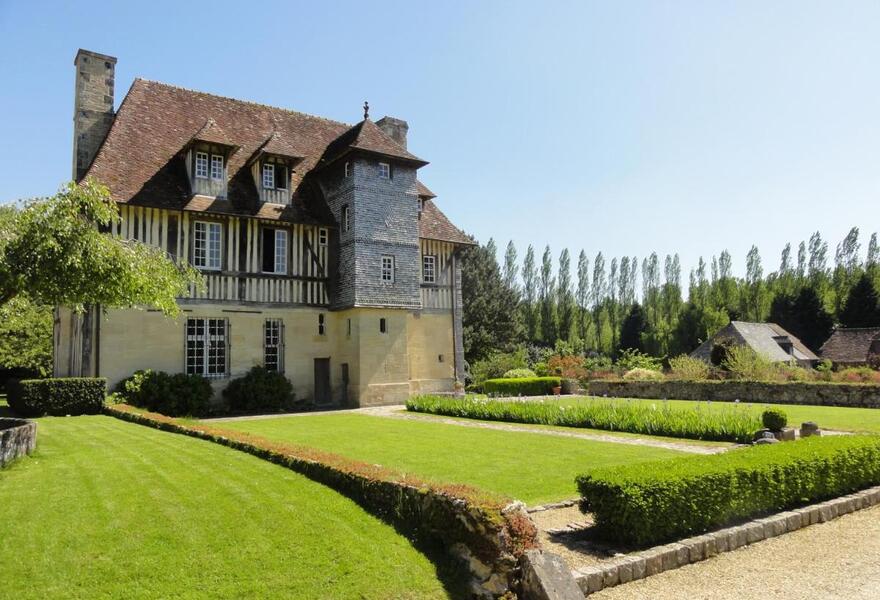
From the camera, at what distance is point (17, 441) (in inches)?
337

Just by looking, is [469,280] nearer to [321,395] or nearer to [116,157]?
[321,395]

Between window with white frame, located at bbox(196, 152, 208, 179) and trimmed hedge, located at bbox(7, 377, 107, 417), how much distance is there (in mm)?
7027

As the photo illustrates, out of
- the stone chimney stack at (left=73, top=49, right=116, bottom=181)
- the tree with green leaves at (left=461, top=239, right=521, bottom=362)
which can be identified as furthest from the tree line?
the stone chimney stack at (left=73, top=49, right=116, bottom=181)

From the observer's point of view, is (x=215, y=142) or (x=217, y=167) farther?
(x=217, y=167)

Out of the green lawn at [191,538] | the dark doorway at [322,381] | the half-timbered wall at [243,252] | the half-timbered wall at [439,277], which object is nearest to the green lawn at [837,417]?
the green lawn at [191,538]

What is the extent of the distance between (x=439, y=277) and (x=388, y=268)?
149 inches

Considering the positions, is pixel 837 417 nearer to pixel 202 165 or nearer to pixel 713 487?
pixel 713 487

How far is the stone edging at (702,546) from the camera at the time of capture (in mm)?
5457

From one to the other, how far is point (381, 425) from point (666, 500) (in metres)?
9.94

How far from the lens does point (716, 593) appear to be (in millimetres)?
5328

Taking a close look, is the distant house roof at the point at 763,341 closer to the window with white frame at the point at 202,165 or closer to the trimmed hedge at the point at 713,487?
the trimmed hedge at the point at 713,487

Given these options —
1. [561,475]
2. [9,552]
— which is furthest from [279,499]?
[561,475]

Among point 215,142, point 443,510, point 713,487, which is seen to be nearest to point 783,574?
point 713,487

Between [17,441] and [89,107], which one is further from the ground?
[89,107]
